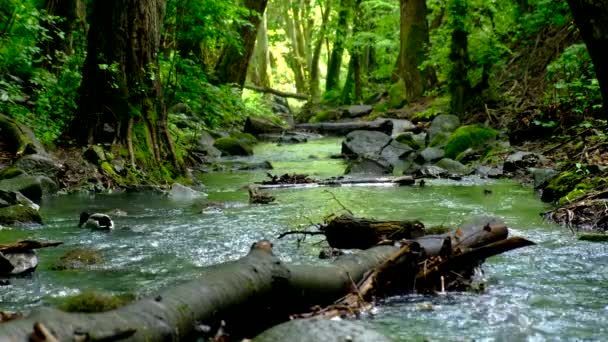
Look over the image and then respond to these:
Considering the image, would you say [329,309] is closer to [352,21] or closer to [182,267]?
[182,267]

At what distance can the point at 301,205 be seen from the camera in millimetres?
7645

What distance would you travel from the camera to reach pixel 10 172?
7.91 m

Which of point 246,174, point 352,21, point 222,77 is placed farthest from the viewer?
point 352,21

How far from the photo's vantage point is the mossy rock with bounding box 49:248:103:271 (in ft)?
14.7

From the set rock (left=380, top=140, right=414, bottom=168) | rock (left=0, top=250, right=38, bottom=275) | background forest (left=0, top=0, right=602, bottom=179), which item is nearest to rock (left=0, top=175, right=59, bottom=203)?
background forest (left=0, top=0, right=602, bottom=179)

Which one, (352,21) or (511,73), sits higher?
(352,21)

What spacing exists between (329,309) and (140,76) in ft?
23.5

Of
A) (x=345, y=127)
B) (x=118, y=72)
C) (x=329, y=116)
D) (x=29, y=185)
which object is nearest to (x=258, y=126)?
(x=345, y=127)

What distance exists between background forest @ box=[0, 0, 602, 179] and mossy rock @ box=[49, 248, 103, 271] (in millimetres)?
4735

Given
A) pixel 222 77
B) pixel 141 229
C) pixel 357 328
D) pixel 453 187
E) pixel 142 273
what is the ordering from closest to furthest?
pixel 357 328 → pixel 142 273 → pixel 141 229 → pixel 453 187 → pixel 222 77

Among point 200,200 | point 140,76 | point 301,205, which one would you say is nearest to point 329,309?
point 301,205

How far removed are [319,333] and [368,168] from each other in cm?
868

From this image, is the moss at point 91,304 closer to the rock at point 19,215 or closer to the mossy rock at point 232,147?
the rock at point 19,215

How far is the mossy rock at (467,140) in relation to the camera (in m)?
12.9
